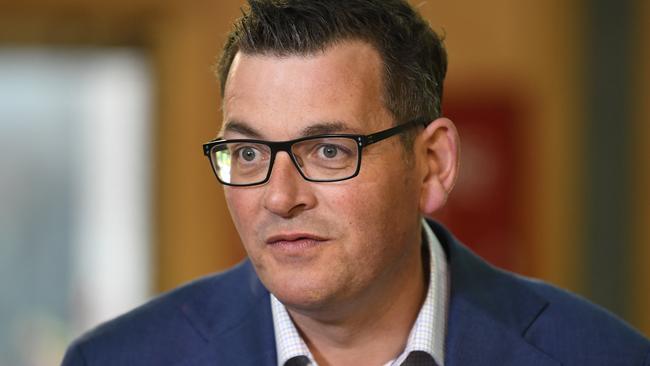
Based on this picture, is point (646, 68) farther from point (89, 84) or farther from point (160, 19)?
point (89, 84)

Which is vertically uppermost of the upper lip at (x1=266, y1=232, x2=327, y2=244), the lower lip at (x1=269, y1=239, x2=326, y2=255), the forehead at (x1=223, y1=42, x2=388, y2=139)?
the forehead at (x1=223, y1=42, x2=388, y2=139)

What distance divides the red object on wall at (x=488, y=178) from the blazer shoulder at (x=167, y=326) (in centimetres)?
271

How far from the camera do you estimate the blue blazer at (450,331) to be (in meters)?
1.84

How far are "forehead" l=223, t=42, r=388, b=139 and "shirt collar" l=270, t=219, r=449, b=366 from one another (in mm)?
366

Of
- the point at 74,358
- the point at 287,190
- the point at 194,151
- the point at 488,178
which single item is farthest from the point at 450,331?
the point at 488,178

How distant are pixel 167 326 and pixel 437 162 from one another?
0.57 m

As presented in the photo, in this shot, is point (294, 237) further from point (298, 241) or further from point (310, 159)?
point (310, 159)

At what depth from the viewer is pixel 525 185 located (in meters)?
4.62

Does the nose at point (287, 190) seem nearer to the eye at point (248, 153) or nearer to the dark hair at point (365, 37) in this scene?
the eye at point (248, 153)

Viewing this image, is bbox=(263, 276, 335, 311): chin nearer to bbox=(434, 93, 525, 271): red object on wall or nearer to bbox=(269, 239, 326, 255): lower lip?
bbox=(269, 239, 326, 255): lower lip

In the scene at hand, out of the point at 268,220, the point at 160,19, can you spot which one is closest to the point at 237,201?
the point at 268,220

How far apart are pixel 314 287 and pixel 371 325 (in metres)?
0.23

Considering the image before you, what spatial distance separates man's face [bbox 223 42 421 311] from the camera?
1649 mm

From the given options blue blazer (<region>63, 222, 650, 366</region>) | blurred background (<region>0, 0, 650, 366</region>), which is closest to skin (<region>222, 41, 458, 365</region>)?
blue blazer (<region>63, 222, 650, 366</region>)
